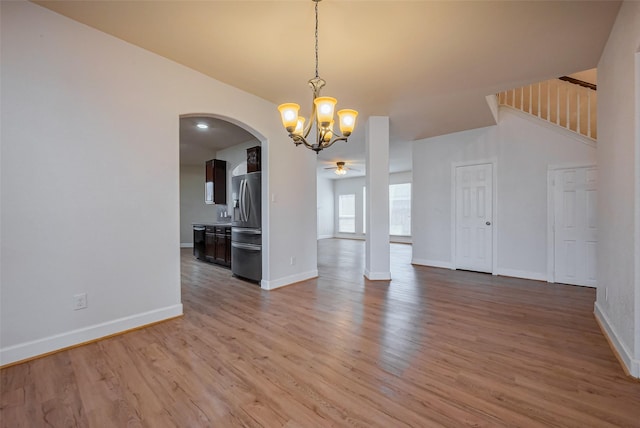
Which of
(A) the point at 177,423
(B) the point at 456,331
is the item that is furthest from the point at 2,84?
(B) the point at 456,331

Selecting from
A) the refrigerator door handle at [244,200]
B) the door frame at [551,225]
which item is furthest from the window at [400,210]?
the refrigerator door handle at [244,200]

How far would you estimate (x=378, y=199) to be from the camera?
14.5 feet

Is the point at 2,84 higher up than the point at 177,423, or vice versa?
the point at 2,84

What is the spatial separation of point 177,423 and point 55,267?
167 cm

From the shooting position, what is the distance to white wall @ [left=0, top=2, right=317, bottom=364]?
6.68ft

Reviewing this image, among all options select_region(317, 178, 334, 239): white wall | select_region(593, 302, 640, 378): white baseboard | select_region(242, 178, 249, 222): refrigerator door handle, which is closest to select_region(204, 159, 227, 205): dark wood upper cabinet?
select_region(242, 178, 249, 222): refrigerator door handle

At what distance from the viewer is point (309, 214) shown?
4.57 metres

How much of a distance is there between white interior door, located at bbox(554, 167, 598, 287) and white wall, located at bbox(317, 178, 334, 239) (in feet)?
27.0

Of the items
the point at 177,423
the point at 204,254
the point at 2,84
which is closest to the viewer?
the point at 177,423

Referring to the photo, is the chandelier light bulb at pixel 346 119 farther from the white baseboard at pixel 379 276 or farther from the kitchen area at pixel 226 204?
the white baseboard at pixel 379 276

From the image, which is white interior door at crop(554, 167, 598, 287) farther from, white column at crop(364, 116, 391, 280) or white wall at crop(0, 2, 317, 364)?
white wall at crop(0, 2, 317, 364)

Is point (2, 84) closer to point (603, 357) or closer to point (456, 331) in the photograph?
point (456, 331)

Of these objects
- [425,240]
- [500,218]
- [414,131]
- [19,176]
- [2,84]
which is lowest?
[425,240]

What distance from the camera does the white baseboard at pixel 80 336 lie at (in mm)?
2014
